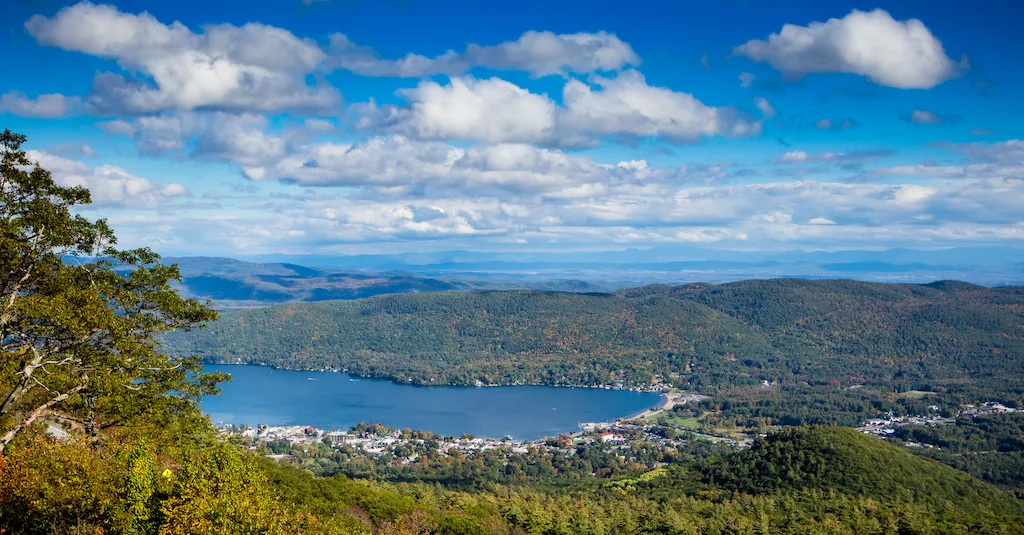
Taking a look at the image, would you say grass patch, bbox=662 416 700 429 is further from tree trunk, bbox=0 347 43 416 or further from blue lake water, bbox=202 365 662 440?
tree trunk, bbox=0 347 43 416

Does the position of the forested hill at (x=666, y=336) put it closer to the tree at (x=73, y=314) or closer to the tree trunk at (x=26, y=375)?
the tree at (x=73, y=314)

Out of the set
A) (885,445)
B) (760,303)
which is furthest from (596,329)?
(885,445)

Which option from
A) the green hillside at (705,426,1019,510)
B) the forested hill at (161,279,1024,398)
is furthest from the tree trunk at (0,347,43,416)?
the forested hill at (161,279,1024,398)

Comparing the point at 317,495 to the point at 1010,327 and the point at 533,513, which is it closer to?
the point at 533,513

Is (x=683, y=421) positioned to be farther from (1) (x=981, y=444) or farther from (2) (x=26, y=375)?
(2) (x=26, y=375)

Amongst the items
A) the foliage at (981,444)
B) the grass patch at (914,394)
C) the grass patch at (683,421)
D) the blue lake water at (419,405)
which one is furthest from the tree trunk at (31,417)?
the grass patch at (914,394)
